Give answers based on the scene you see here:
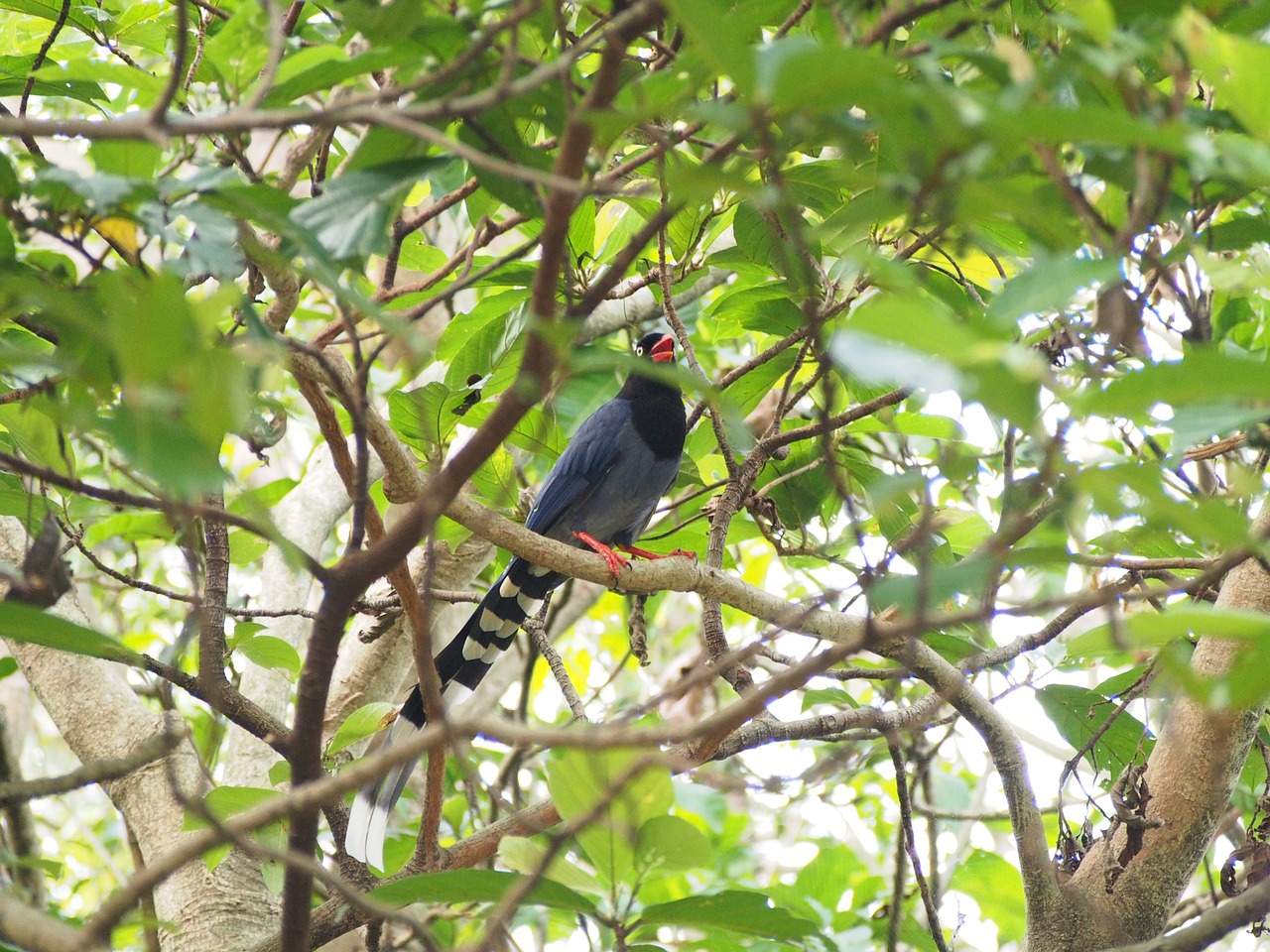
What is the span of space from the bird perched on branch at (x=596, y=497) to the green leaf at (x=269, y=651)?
0.97 meters

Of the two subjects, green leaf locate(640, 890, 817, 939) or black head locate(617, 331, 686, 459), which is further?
black head locate(617, 331, 686, 459)

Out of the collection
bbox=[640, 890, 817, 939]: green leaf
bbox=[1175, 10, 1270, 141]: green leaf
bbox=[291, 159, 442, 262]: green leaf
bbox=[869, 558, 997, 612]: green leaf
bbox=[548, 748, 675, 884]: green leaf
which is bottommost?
bbox=[640, 890, 817, 939]: green leaf

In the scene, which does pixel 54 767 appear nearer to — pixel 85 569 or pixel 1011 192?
pixel 85 569

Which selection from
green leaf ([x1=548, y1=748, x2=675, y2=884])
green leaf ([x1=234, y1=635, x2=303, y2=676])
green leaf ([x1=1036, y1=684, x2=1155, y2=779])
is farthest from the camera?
green leaf ([x1=1036, y1=684, x2=1155, y2=779])

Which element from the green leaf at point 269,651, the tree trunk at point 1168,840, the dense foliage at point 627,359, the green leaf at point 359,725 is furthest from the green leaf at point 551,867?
the tree trunk at point 1168,840

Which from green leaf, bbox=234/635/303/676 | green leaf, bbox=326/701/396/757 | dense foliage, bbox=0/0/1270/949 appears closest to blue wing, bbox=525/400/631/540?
dense foliage, bbox=0/0/1270/949

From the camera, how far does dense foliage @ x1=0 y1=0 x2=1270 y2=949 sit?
105 cm

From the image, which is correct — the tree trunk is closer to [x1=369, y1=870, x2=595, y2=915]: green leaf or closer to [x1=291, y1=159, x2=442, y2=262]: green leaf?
[x1=369, y1=870, x2=595, y2=915]: green leaf

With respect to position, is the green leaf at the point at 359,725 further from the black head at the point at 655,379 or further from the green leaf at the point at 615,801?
the black head at the point at 655,379

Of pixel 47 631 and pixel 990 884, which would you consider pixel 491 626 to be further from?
pixel 47 631

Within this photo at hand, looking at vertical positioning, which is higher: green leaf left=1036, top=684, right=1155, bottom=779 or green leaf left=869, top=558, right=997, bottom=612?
green leaf left=1036, top=684, right=1155, bottom=779

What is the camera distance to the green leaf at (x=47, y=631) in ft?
4.83

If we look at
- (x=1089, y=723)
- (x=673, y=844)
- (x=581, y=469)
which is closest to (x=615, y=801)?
(x=673, y=844)

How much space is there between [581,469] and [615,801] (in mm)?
→ 2800
